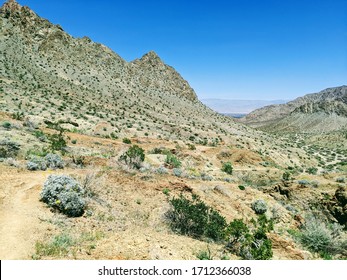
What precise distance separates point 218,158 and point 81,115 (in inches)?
900

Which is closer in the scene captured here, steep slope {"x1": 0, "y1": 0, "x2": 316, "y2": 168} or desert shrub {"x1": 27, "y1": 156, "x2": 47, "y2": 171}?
desert shrub {"x1": 27, "y1": 156, "x2": 47, "y2": 171}

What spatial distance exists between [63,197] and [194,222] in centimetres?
450

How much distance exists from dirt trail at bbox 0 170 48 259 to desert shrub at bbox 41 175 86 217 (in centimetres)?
38

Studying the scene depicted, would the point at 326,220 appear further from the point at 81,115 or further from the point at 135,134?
the point at 81,115

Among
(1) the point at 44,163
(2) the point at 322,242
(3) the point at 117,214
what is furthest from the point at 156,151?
(2) the point at 322,242

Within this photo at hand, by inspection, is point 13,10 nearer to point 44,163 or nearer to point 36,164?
point 44,163

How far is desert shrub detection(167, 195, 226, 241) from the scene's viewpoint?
1087 centimetres

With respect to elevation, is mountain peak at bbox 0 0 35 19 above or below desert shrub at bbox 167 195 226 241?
above

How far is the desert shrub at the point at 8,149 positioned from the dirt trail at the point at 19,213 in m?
3.65

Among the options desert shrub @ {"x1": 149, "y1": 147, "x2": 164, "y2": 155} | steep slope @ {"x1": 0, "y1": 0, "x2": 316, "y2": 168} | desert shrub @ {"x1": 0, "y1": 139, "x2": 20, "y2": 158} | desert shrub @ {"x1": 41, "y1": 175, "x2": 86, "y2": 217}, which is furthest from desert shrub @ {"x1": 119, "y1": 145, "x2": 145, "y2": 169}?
steep slope @ {"x1": 0, "y1": 0, "x2": 316, "y2": 168}

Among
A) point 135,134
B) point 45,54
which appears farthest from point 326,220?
point 45,54

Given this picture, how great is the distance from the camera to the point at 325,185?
22188mm

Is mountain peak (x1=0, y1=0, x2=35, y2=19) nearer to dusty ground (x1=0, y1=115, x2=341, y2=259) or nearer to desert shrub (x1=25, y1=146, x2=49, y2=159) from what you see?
dusty ground (x1=0, y1=115, x2=341, y2=259)

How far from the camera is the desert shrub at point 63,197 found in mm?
10078
